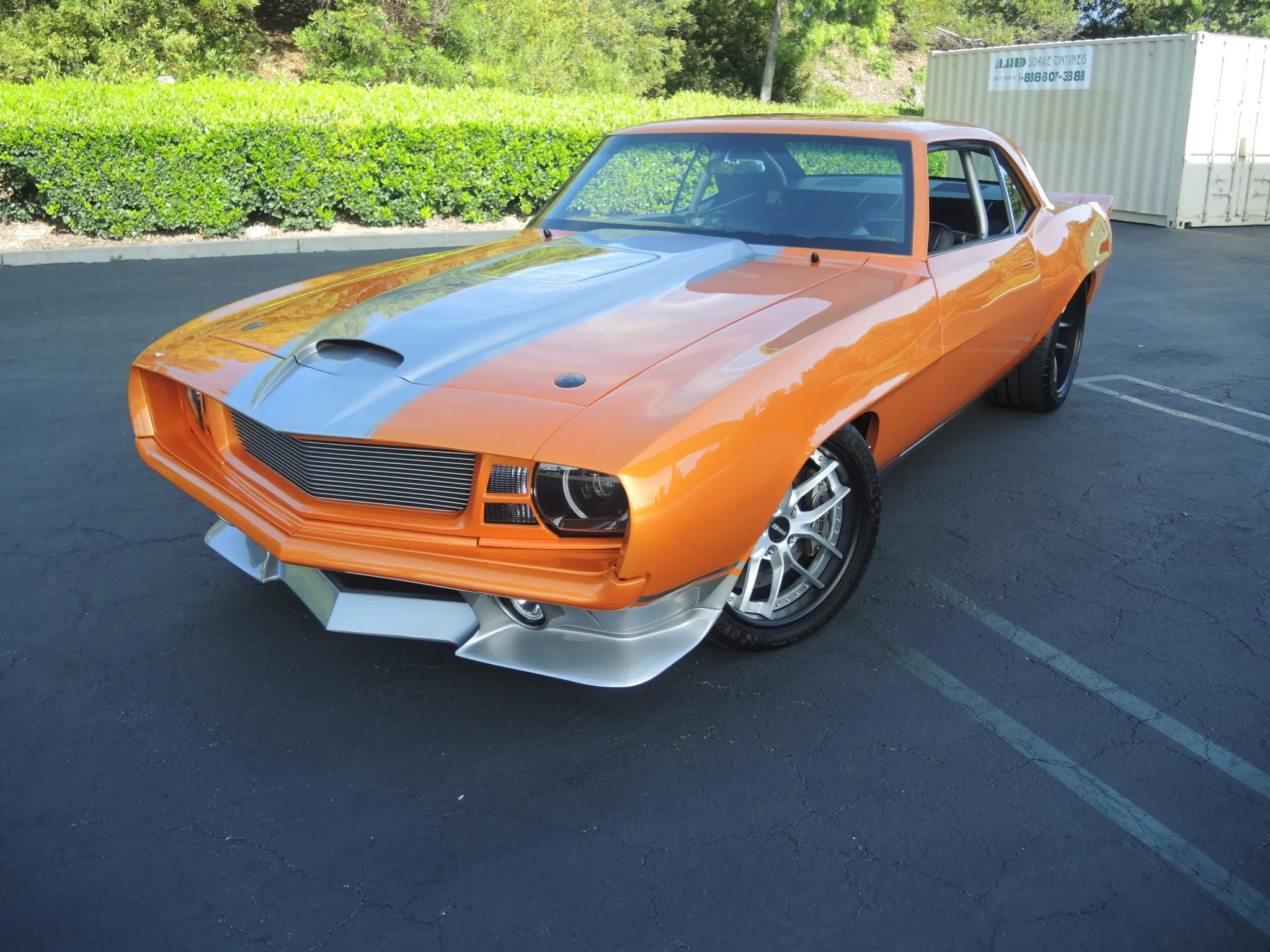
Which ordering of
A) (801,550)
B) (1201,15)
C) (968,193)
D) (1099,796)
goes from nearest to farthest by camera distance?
(1099,796)
(801,550)
(968,193)
(1201,15)

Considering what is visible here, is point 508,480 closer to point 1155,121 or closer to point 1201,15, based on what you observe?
point 1155,121

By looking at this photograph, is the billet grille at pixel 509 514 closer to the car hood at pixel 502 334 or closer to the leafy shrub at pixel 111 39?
the car hood at pixel 502 334

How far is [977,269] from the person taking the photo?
13.2ft

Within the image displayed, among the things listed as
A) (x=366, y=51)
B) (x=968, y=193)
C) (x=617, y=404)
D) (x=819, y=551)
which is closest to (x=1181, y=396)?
(x=968, y=193)

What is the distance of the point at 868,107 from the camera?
1288 inches

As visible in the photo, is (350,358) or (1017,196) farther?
(1017,196)

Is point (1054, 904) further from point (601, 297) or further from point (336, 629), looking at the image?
point (601, 297)

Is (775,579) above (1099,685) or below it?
above

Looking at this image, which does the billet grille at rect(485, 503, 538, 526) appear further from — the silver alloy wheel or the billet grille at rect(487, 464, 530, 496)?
the silver alloy wheel

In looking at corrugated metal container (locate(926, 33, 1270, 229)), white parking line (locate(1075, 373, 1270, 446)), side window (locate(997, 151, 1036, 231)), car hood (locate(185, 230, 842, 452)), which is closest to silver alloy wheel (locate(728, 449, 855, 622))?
car hood (locate(185, 230, 842, 452))

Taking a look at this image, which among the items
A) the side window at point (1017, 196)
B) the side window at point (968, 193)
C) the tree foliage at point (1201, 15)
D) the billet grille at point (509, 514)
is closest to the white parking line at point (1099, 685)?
the side window at point (968, 193)

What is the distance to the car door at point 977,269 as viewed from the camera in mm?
3787

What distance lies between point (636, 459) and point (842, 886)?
1.03 metres

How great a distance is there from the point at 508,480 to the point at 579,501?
175mm
